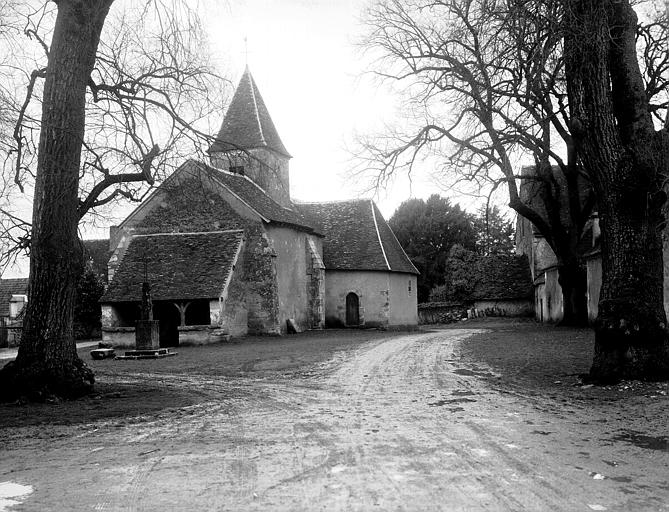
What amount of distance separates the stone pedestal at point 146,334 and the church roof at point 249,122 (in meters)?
15.2

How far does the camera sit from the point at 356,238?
38.2 metres

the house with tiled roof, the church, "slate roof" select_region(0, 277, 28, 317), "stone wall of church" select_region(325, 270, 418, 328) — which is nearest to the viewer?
the church

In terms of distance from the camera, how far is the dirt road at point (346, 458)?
189 inches

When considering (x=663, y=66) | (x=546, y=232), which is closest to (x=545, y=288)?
(x=546, y=232)

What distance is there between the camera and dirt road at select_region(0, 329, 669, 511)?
15.8 feet

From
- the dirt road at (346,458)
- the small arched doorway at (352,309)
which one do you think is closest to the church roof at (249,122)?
the small arched doorway at (352,309)

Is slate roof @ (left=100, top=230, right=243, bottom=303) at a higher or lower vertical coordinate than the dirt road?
higher

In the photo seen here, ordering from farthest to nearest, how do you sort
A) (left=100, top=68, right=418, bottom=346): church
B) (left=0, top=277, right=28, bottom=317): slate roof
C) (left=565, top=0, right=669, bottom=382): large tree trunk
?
(left=0, top=277, right=28, bottom=317): slate roof → (left=100, top=68, right=418, bottom=346): church → (left=565, top=0, right=669, bottom=382): large tree trunk

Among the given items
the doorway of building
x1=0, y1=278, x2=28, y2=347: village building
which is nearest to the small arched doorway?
the doorway of building

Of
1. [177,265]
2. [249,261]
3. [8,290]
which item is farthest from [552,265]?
[8,290]

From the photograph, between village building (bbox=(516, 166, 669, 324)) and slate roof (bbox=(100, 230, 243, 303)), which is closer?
slate roof (bbox=(100, 230, 243, 303))

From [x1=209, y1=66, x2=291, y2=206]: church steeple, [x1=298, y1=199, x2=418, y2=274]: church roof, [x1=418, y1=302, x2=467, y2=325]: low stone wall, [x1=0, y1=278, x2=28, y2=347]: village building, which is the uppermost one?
[x1=209, y1=66, x2=291, y2=206]: church steeple

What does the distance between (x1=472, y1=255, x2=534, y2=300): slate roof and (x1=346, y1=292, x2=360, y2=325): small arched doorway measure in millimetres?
12435

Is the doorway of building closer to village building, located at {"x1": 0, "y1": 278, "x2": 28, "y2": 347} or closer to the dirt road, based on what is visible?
village building, located at {"x1": 0, "y1": 278, "x2": 28, "y2": 347}
